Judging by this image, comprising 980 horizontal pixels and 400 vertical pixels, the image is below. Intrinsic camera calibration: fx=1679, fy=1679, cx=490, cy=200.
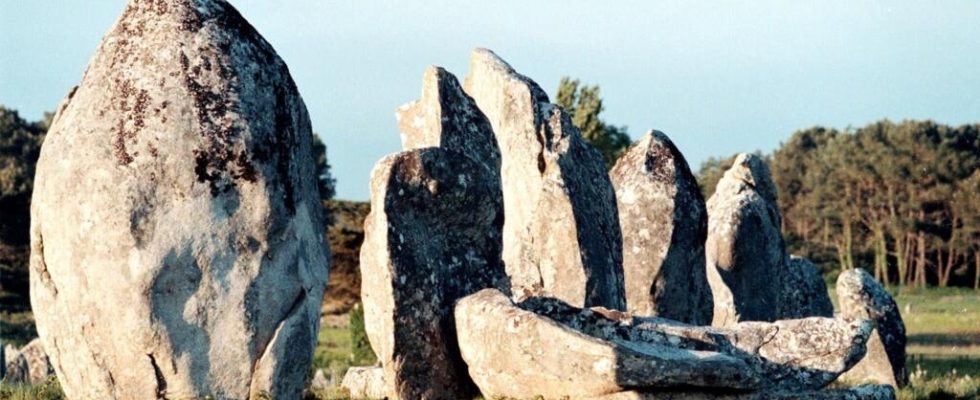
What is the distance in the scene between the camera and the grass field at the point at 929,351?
790 inches

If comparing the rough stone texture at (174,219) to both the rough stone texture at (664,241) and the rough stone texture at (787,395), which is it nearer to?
the rough stone texture at (787,395)

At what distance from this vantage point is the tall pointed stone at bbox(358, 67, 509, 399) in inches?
572

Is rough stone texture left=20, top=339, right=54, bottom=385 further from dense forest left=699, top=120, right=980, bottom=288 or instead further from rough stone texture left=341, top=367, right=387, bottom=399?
dense forest left=699, top=120, right=980, bottom=288

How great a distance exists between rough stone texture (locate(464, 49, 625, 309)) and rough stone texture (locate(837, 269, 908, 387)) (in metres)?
5.27

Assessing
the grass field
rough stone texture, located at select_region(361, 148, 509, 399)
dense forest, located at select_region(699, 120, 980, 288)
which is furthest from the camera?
dense forest, located at select_region(699, 120, 980, 288)

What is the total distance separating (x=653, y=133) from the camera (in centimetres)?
2447

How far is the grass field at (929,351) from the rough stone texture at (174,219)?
291 centimetres

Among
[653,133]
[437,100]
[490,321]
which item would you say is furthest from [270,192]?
[653,133]

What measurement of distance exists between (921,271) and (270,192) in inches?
2313

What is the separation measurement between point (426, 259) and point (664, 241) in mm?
8801

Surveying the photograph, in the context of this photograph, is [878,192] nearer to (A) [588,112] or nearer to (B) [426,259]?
(A) [588,112]

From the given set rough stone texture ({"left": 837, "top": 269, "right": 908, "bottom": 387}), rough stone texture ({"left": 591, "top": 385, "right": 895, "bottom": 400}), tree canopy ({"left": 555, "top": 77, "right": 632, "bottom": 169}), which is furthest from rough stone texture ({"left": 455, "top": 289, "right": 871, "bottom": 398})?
tree canopy ({"left": 555, "top": 77, "right": 632, "bottom": 169})

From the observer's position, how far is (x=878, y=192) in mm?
72500

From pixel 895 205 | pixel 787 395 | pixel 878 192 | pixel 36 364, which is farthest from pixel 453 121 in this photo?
pixel 878 192
